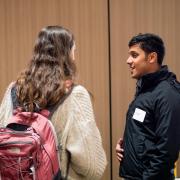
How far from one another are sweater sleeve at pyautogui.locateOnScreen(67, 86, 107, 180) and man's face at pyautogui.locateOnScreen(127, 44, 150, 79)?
0.70 m

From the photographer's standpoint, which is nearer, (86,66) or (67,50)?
(67,50)

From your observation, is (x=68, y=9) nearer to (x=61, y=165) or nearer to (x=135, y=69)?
(x=135, y=69)

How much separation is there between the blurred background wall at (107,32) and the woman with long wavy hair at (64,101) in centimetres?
163

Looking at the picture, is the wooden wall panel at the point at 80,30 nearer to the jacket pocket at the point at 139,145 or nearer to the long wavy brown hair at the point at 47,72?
the jacket pocket at the point at 139,145

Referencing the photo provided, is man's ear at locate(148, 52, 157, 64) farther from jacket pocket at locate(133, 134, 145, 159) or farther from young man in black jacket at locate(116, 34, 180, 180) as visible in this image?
jacket pocket at locate(133, 134, 145, 159)

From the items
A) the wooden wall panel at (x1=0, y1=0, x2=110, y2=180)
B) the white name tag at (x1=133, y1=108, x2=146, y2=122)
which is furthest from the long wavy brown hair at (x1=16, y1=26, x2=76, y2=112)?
the wooden wall panel at (x1=0, y1=0, x2=110, y2=180)

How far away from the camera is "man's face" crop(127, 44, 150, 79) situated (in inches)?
83.7

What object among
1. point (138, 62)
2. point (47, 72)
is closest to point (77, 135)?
point (47, 72)

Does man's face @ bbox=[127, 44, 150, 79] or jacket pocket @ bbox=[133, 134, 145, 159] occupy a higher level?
man's face @ bbox=[127, 44, 150, 79]

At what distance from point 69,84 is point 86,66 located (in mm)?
1713

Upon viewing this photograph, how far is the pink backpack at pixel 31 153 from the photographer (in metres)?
1.40

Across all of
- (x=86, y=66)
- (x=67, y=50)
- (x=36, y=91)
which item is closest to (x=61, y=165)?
(x=36, y=91)

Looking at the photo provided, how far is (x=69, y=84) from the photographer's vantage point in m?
1.52

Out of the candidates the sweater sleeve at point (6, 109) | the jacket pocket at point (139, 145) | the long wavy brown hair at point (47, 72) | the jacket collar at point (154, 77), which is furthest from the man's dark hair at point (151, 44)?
the sweater sleeve at point (6, 109)
